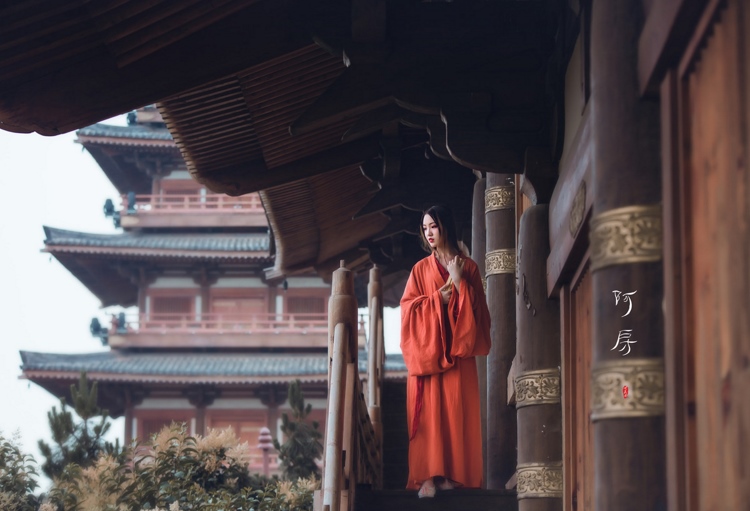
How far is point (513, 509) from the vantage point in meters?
6.82

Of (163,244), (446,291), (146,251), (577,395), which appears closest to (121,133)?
(163,244)

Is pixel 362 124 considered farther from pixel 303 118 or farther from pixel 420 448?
pixel 420 448

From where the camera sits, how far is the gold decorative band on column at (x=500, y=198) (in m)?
8.74

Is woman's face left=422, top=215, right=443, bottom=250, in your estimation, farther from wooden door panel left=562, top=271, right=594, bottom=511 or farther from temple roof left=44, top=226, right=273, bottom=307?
temple roof left=44, top=226, right=273, bottom=307

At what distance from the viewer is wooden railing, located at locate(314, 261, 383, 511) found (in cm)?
629

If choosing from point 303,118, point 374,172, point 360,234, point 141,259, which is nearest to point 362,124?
point 303,118

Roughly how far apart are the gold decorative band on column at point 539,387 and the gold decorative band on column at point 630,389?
202 centimetres

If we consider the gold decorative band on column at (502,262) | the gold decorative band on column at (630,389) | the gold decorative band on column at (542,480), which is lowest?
the gold decorative band on column at (542,480)

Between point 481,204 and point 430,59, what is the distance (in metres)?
3.94

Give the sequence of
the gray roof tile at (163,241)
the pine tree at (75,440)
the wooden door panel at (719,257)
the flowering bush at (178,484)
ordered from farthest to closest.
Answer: the gray roof tile at (163,241)
the pine tree at (75,440)
the flowering bush at (178,484)
the wooden door panel at (719,257)

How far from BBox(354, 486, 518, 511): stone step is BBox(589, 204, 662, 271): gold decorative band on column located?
11.1 feet

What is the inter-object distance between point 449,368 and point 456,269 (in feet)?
1.84

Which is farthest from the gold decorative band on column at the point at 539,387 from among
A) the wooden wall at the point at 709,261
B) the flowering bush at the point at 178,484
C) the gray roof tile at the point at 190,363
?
the gray roof tile at the point at 190,363

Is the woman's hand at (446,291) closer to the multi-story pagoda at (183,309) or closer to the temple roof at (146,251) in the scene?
the multi-story pagoda at (183,309)
